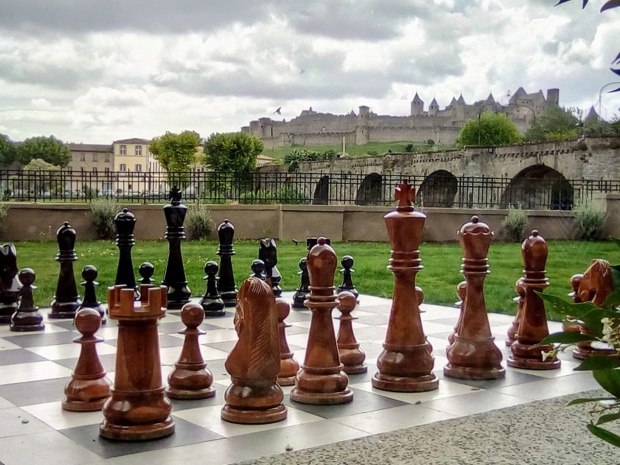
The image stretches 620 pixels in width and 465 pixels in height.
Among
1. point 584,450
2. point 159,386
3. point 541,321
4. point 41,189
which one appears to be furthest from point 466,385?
point 41,189

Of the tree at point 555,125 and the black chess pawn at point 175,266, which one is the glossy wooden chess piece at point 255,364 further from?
the tree at point 555,125

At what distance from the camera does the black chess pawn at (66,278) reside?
20.5 feet

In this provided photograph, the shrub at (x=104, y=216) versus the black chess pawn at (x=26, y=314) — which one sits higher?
the shrub at (x=104, y=216)

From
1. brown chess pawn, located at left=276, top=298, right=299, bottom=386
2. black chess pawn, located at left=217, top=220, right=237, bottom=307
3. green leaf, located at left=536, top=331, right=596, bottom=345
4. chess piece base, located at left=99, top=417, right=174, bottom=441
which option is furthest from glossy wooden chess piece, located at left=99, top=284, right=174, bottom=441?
black chess pawn, located at left=217, top=220, right=237, bottom=307

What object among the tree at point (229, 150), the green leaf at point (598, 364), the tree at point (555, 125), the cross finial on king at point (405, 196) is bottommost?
the green leaf at point (598, 364)

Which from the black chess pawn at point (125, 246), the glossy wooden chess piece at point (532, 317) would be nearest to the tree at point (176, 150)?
the black chess pawn at point (125, 246)

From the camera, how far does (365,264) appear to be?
454 inches

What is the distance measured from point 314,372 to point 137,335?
941 millimetres

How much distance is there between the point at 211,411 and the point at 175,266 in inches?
140

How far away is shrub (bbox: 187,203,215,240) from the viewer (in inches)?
615

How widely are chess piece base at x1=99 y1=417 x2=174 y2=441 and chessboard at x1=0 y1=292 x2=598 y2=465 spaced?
0.10 ft

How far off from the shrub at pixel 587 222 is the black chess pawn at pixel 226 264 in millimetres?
13565

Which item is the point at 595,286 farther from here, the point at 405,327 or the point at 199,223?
the point at 199,223

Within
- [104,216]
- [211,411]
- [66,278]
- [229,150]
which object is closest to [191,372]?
[211,411]
